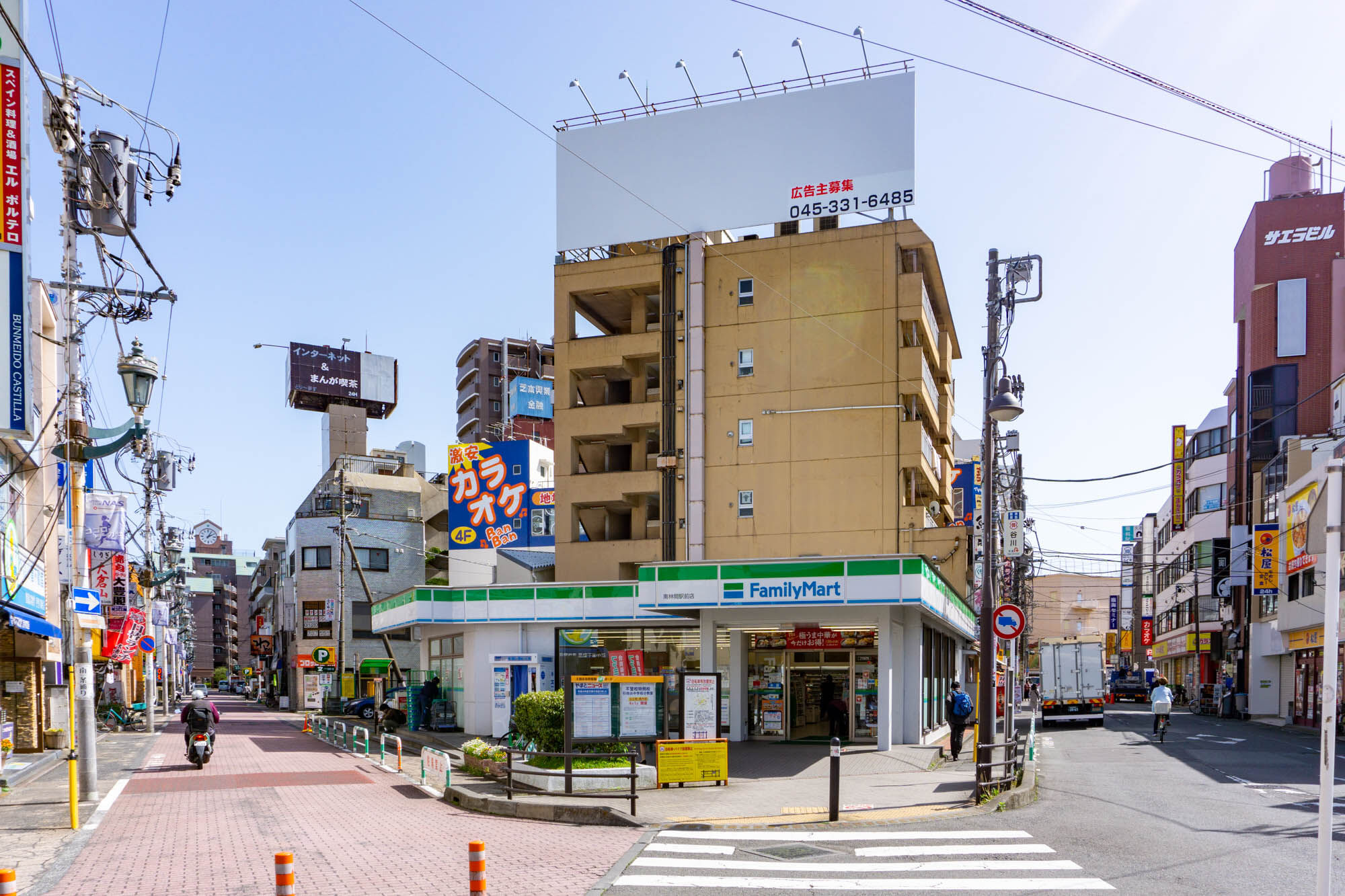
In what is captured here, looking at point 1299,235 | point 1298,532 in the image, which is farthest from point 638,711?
point 1299,235

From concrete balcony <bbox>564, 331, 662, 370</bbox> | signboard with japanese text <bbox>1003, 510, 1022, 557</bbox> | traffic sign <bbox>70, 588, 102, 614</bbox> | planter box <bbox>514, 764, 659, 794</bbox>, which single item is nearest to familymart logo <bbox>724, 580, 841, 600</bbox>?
planter box <bbox>514, 764, 659, 794</bbox>

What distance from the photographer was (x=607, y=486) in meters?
44.2

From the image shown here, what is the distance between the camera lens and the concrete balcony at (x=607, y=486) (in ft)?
143

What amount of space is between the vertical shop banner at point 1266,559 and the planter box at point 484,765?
131 feet

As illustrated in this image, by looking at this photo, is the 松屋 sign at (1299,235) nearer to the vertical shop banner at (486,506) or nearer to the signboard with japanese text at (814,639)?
the vertical shop banner at (486,506)

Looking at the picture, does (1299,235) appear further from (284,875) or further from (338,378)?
(338,378)

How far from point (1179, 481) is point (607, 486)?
165ft

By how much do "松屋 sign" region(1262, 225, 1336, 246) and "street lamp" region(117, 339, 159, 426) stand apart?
6178cm

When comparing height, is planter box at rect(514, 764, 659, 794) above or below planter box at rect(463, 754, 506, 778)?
above

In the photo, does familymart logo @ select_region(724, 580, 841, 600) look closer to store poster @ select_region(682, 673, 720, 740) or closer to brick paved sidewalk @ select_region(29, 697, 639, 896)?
store poster @ select_region(682, 673, 720, 740)

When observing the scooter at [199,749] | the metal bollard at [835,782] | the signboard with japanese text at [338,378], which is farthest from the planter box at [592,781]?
the signboard with japanese text at [338,378]

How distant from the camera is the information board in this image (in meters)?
18.2

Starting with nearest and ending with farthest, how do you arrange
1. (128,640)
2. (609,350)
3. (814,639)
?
(814,639) < (128,640) < (609,350)

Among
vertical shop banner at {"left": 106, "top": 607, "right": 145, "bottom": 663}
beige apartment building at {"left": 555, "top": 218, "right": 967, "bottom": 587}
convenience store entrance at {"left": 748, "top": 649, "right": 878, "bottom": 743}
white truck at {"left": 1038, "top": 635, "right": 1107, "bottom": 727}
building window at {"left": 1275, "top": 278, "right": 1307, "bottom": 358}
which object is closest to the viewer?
convenience store entrance at {"left": 748, "top": 649, "right": 878, "bottom": 743}
